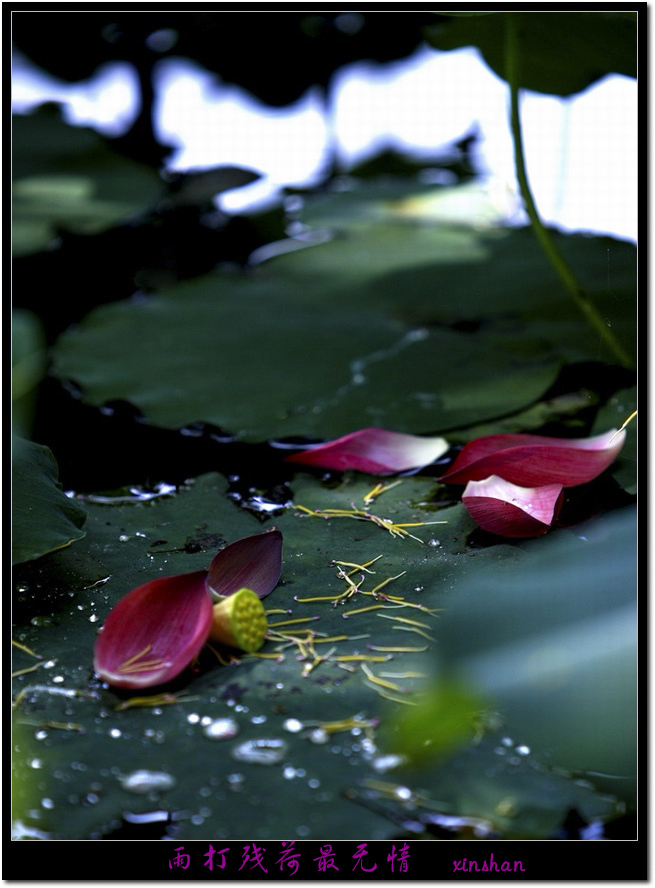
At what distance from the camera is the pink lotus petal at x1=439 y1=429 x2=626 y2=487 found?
68 cm

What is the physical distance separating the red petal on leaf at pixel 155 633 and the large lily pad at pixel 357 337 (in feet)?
1.15

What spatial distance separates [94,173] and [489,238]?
2.69 feet

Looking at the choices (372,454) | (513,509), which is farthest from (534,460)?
(372,454)

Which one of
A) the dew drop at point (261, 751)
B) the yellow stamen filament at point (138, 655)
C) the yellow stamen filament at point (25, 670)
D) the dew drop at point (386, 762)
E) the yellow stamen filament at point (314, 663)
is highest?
the yellow stamen filament at point (138, 655)

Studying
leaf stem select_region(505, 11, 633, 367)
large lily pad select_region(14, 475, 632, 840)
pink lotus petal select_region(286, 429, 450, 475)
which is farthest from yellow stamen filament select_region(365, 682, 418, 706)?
leaf stem select_region(505, 11, 633, 367)

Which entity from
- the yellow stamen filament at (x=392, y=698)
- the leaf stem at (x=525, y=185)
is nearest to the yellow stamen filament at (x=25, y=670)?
the yellow stamen filament at (x=392, y=698)

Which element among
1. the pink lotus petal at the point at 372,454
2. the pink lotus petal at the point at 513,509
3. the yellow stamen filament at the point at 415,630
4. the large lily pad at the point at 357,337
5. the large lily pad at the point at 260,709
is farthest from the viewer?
the large lily pad at the point at 357,337

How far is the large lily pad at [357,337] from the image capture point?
0.90 meters

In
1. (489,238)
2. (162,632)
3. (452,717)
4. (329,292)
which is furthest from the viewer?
(489,238)

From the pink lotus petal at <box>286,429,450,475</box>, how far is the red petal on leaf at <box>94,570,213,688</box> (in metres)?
0.27

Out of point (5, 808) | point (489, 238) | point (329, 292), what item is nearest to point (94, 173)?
point (329, 292)

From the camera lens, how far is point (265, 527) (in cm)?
68

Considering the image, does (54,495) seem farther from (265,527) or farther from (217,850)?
(217,850)

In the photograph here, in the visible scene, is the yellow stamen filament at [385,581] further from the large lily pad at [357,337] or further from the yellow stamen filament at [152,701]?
the large lily pad at [357,337]
